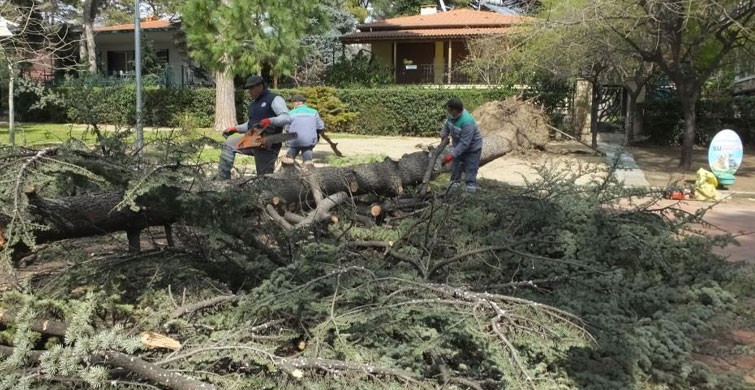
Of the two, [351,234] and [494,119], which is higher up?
[494,119]

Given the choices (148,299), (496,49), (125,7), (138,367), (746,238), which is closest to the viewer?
(138,367)

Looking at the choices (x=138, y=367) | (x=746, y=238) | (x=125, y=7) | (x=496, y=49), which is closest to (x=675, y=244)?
(x=746, y=238)

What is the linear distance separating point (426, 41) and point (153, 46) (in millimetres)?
14513

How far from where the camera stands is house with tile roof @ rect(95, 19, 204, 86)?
3269 centimetres

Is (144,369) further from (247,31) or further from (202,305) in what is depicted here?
(247,31)

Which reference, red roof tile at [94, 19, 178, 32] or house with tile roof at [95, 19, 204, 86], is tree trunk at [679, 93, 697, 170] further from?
red roof tile at [94, 19, 178, 32]

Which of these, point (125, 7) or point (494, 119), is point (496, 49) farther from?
point (125, 7)

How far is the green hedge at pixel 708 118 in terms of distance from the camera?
18641 mm

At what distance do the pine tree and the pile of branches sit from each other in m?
7.90

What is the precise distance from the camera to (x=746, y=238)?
23.2ft

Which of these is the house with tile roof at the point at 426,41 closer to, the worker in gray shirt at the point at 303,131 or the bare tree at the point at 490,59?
the bare tree at the point at 490,59

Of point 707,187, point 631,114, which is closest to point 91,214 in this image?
point 707,187

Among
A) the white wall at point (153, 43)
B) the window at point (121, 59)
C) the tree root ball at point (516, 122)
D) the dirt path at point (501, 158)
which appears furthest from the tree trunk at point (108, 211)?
the window at point (121, 59)

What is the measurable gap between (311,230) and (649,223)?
252 cm
